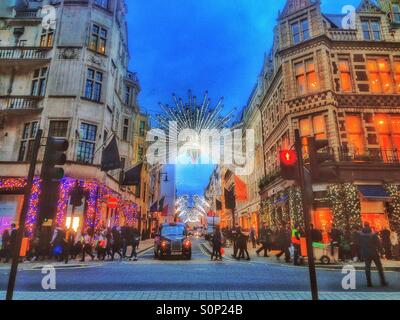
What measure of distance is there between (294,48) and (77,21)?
1806 cm

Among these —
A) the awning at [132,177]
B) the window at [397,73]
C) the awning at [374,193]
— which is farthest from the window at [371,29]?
the awning at [132,177]

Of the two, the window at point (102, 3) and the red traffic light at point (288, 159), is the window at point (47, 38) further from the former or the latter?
the red traffic light at point (288, 159)

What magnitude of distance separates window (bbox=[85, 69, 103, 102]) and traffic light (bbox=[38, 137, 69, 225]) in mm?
18350

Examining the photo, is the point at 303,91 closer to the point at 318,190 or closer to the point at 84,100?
the point at 318,190

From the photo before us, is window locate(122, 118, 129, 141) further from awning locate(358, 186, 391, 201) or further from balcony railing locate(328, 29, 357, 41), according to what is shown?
awning locate(358, 186, 391, 201)

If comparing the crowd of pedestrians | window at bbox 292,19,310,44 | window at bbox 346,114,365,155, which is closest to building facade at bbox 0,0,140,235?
the crowd of pedestrians

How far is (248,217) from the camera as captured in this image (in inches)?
1625

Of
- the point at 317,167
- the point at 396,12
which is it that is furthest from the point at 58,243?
the point at 396,12

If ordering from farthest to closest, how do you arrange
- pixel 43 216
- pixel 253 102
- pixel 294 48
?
1. pixel 253 102
2. pixel 294 48
3. pixel 43 216

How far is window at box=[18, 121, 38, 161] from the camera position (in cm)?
2191

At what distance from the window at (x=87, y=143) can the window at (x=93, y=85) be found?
2422 millimetres

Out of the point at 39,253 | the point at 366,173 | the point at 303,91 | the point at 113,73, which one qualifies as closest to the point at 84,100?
the point at 113,73

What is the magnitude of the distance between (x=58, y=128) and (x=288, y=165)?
20.0 m

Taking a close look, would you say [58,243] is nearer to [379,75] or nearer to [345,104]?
[345,104]
